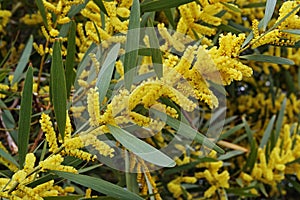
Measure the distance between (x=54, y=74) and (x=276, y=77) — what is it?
5.20 ft

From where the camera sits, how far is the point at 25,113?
0.82 meters

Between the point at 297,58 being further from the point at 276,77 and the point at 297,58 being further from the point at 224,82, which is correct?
the point at 224,82

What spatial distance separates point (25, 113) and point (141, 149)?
0.23m

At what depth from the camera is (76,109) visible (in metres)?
1.06

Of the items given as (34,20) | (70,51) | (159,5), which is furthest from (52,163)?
(34,20)

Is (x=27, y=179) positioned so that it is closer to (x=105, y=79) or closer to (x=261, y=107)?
(x=105, y=79)

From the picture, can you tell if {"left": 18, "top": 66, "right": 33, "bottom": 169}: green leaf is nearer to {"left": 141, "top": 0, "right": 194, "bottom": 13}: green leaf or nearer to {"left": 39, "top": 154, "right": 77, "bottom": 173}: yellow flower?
{"left": 39, "top": 154, "right": 77, "bottom": 173}: yellow flower

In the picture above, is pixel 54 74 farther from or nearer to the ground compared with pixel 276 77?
farther from the ground

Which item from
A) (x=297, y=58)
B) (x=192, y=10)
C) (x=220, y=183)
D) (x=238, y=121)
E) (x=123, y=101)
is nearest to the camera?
(x=123, y=101)

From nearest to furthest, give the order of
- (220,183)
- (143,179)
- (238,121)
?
(143,179)
(220,183)
(238,121)

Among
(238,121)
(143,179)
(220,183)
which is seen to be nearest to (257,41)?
(143,179)

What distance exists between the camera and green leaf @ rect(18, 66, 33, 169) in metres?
0.81

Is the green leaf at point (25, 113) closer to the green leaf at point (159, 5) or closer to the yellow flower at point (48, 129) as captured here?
the yellow flower at point (48, 129)

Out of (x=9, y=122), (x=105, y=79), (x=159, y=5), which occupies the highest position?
(x=159, y=5)
